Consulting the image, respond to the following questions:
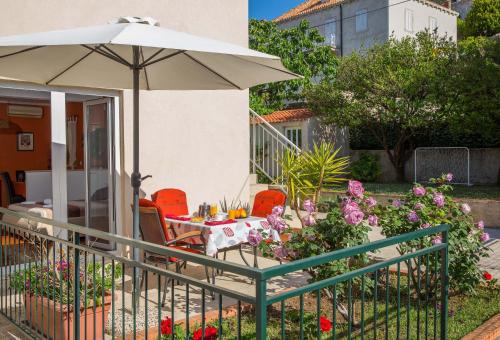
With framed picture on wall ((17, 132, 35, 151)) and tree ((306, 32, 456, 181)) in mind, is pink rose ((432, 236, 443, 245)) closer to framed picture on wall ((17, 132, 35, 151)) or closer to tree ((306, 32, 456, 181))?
framed picture on wall ((17, 132, 35, 151))

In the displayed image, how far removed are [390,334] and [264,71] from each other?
8.36 ft

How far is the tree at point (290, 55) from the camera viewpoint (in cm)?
2269

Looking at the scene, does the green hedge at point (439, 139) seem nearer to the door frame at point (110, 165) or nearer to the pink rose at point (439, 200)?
the pink rose at point (439, 200)

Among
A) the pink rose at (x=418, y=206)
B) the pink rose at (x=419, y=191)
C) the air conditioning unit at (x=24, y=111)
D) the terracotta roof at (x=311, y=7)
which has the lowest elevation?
the pink rose at (x=418, y=206)

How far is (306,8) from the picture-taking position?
3281 centimetres

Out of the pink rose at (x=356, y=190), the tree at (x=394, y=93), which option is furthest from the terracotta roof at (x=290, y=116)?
the pink rose at (x=356, y=190)

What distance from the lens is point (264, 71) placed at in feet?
15.0

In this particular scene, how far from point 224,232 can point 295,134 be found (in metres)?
12.9

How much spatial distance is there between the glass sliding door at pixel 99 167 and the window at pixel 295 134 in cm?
1147

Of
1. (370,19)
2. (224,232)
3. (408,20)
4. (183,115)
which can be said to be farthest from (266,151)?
(408,20)

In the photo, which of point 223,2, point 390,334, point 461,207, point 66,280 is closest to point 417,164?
point 223,2

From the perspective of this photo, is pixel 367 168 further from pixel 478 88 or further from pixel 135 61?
pixel 135 61

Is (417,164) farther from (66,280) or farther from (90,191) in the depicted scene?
(66,280)

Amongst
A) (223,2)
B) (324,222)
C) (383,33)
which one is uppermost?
(383,33)
